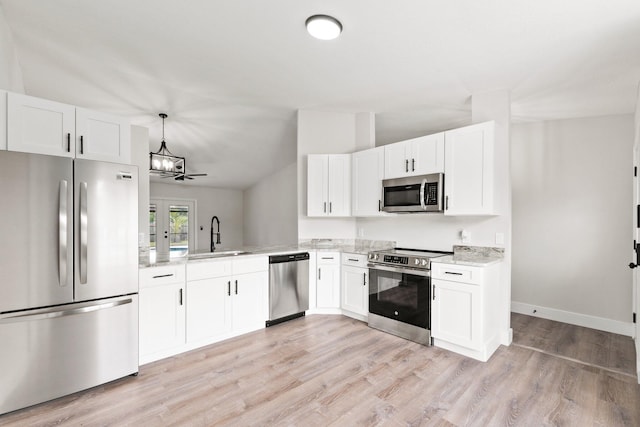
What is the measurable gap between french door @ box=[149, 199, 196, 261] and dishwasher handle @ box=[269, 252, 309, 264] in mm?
5071

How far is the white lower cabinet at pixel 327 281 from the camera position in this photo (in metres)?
3.93

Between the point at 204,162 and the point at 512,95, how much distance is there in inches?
229

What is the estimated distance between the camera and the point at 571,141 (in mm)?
3682

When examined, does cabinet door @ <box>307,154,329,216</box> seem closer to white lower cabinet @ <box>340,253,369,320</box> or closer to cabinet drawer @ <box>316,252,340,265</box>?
cabinet drawer @ <box>316,252,340,265</box>

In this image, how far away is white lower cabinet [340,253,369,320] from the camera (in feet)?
11.9

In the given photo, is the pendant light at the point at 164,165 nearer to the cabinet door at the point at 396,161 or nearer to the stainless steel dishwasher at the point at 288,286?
the stainless steel dishwasher at the point at 288,286

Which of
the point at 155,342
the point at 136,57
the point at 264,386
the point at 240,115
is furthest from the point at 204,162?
the point at 264,386

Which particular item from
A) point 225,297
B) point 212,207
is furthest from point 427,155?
point 212,207

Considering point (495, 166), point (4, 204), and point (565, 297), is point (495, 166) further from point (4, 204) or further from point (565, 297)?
point (4, 204)

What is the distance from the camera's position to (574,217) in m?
3.66

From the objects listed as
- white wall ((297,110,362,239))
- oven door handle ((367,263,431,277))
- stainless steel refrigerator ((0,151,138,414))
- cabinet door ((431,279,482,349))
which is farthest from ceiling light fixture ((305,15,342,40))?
cabinet door ((431,279,482,349))

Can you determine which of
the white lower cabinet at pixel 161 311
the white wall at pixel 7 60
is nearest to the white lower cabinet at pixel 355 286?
the white lower cabinet at pixel 161 311

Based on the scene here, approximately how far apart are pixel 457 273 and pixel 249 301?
2.23 metres

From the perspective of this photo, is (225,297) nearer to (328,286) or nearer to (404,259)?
(328,286)
